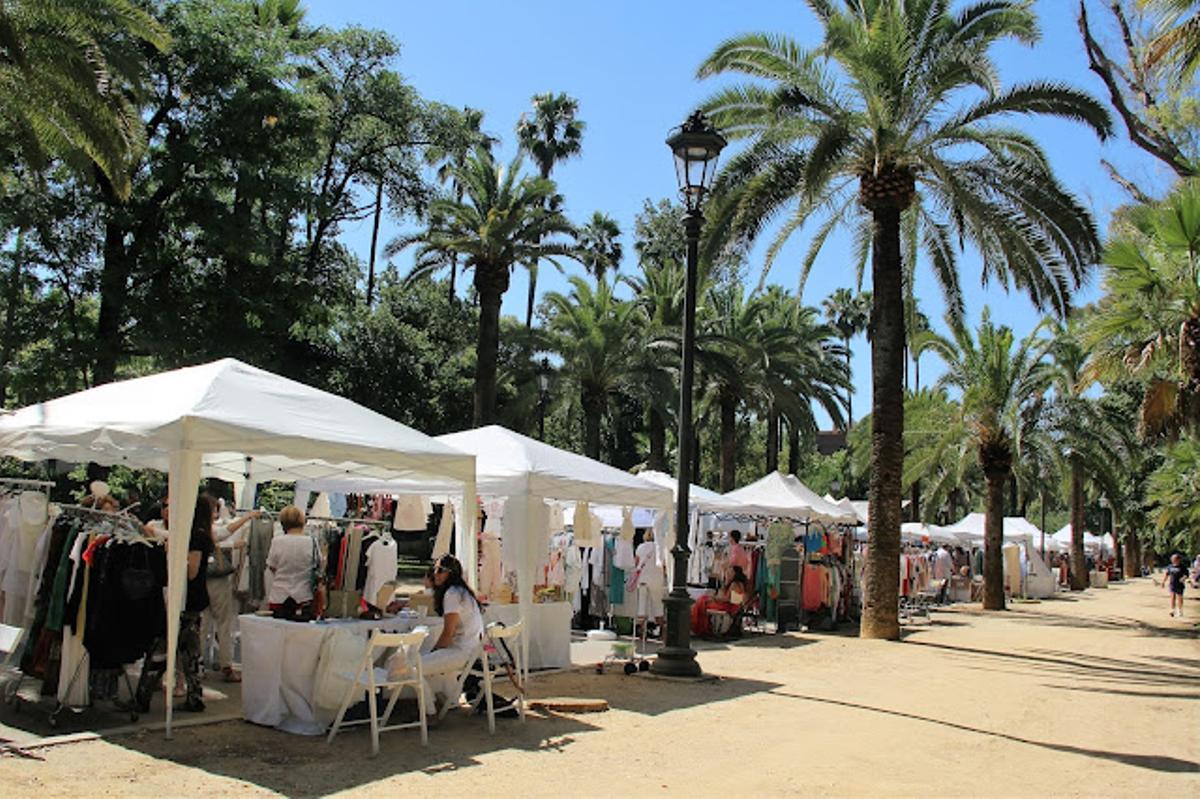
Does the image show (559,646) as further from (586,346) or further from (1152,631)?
(586,346)

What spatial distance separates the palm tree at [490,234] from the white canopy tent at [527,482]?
45.7ft

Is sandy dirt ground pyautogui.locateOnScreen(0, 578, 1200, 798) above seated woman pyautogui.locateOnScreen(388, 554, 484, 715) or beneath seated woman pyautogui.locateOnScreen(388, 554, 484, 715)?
beneath

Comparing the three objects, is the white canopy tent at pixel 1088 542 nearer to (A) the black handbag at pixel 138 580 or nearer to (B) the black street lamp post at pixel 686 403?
(B) the black street lamp post at pixel 686 403

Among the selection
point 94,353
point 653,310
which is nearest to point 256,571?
point 94,353

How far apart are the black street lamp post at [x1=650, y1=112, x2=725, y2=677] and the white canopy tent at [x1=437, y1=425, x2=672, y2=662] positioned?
2.75 ft

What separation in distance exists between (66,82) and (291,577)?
8.24 meters

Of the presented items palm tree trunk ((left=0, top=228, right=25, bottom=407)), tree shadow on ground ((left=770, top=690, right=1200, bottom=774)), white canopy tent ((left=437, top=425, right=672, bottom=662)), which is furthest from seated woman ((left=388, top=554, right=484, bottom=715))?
palm tree trunk ((left=0, top=228, right=25, bottom=407))

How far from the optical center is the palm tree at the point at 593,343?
3006 centimetres

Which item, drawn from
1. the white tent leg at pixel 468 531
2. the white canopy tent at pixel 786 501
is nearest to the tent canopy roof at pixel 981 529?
the white canopy tent at pixel 786 501

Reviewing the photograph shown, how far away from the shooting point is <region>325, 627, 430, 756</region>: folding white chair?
7246mm

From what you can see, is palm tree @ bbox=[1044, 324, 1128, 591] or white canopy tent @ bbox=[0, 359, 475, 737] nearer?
white canopy tent @ bbox=[0, 359, 475, 737]

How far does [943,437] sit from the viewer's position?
96.3 ft

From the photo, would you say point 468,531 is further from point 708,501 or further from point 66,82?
point 708,501

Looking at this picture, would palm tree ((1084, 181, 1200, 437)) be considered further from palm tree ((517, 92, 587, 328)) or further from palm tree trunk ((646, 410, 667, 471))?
palm tree ((517, 92, 587, 328))
